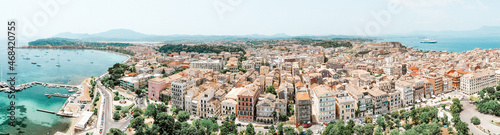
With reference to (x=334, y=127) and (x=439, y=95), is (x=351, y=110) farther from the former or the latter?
(x=439, y=95)

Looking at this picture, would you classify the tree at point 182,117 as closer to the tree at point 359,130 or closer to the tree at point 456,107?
the tree at point 359,130

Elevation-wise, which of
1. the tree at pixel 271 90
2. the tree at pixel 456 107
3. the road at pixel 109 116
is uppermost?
the tree at pixel 271 90

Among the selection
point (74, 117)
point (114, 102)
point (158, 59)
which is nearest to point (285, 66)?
point (114, 102)

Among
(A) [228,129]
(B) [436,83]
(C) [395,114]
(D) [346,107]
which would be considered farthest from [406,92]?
(A) [228,129]

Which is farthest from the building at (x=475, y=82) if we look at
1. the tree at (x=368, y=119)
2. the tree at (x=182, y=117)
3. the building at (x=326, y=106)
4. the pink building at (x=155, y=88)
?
the pink building at (x=155, y=88)

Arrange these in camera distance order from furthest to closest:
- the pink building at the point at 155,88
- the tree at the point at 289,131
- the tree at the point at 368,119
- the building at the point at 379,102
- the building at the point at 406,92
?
the pink building at the point at 155,88 < the building at the point at 406,92 < the building at the point at 379,102 < the tree at the point at 368,119 < the tree at the point at 289,131

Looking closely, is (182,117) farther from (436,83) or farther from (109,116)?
(436,83)
